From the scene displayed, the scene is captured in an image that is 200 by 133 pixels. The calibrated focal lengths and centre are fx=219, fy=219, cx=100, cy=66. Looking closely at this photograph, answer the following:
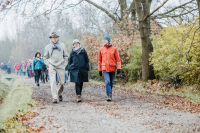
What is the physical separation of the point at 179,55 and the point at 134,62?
538cm

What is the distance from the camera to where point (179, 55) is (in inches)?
402

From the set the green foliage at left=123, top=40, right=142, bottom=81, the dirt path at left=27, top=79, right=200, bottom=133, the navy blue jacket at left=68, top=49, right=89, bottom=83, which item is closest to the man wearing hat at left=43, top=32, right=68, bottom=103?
the navy blue jacket at left=68, top=49, right=89, bottom=83

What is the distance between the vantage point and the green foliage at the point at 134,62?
50.0 ft

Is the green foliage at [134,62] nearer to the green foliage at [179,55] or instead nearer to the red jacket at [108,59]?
the green foliage at [179,55]

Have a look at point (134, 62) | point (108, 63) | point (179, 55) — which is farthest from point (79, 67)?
point (134, 62)

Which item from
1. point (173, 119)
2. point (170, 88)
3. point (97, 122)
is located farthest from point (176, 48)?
point (97, 122)

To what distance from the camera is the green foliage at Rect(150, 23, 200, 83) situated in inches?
371

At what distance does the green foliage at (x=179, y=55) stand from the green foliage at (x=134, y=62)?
261 cm

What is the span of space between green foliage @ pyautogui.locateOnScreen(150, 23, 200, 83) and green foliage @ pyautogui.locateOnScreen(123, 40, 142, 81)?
8.57 ft

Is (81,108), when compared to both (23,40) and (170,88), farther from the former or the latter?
(23,40)

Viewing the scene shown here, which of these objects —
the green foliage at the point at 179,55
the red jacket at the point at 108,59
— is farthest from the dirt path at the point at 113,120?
the green foliage at the point at 179,55

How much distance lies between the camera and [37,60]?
12242mm

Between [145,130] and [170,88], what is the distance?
7.52 meters

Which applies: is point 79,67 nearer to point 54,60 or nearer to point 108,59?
point 54,60
